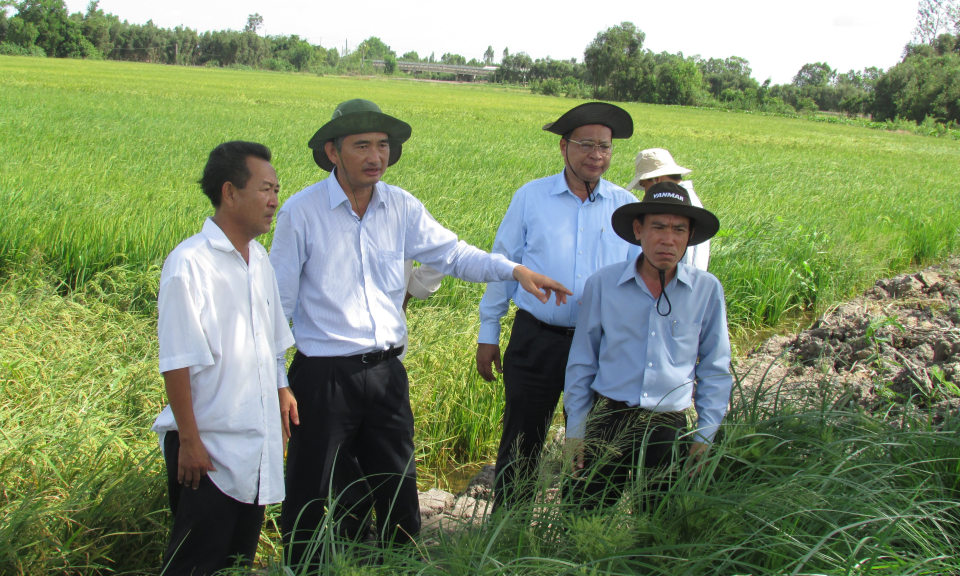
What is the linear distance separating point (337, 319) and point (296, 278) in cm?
21

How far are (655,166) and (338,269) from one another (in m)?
1.92

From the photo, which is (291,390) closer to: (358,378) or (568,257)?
(358,378)

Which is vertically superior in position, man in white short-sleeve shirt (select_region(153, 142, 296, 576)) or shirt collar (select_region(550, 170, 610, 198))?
shirt collar (select_region(550, 170, 610, 198))

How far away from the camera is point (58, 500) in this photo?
2309 mm

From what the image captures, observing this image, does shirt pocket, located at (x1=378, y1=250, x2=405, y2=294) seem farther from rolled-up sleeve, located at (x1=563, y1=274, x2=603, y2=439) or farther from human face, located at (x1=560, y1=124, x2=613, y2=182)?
human face, located at (x1=560, y1=124, x2=613, y2=182)

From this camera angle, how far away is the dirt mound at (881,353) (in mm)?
3367

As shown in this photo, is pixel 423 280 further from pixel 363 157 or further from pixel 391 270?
pixel 363 157

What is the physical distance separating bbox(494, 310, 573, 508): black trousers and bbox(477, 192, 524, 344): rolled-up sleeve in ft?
0.39

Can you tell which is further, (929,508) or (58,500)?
(58,500)

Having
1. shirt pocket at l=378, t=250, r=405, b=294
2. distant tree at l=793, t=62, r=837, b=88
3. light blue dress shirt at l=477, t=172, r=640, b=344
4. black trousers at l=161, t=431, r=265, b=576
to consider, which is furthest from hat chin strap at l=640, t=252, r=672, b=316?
distant tree at l=793, t=62, r=837, b=88

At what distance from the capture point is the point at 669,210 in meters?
2.13

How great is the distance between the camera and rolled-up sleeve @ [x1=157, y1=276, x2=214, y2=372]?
5.56 ft

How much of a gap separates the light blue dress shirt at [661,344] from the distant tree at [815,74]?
144 m

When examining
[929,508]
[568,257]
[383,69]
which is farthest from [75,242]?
[383,69]
